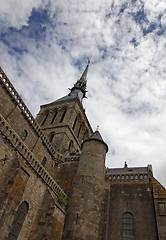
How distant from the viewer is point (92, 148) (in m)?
18.8

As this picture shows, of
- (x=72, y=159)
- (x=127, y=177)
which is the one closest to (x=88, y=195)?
(x=127, y=177)

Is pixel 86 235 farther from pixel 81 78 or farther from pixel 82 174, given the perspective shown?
pixel 81 78

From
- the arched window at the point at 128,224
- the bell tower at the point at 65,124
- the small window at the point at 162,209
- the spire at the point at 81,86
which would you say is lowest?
the arched window at the point at 128,224

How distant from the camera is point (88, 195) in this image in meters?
15.4

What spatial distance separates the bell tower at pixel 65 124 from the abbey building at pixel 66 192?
3.86 metres

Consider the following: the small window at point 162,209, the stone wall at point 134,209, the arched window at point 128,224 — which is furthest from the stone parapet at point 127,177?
the arched window at point 128,224

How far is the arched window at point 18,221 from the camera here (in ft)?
34.4

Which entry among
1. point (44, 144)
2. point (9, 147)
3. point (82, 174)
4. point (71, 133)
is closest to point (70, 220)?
point (82, 174)

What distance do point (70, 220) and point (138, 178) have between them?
6.82 m

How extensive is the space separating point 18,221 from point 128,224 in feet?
26.7

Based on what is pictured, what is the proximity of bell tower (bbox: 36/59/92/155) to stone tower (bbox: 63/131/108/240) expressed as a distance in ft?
16.6

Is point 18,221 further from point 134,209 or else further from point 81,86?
point 81,86

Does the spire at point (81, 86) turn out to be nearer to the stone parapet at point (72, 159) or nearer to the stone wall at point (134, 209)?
the stone parapet at point (72, 159)

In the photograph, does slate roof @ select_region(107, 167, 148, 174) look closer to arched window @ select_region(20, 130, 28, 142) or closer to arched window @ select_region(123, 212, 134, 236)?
arched window @ select_region(123, 212, 134, 236)
